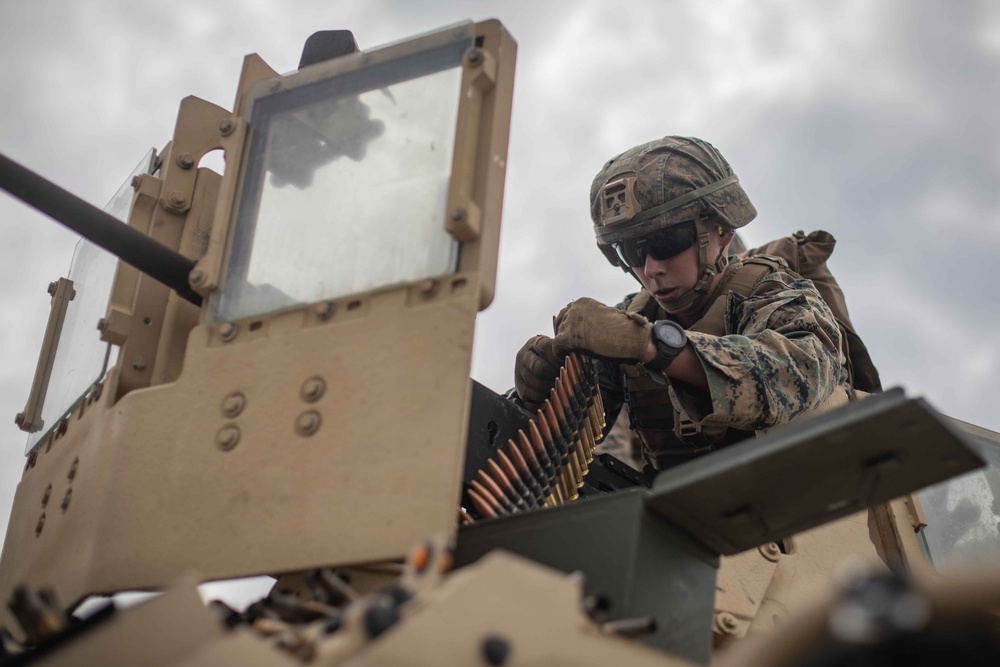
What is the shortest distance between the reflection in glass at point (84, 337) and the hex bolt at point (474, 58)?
1.53 m

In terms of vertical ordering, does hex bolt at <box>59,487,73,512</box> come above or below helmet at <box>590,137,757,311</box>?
below

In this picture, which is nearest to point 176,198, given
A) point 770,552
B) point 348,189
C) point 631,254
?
point 348,189

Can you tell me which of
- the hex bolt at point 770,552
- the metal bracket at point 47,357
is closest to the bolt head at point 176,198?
the metal bracket at point 47,357

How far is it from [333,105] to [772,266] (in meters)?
2.80

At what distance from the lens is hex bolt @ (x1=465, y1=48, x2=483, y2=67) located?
11.5 feet

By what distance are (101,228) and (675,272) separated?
2.92 meters

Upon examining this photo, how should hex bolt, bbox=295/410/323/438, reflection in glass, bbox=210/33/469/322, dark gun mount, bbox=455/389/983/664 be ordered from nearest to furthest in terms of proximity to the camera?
dark gun mount, bbox=455/389/983/664
hex bolt, bbox=295/410/323/438
reflection in glass, bbox=210/33/469/322

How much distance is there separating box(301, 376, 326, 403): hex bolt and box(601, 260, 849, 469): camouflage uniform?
1.87 meters

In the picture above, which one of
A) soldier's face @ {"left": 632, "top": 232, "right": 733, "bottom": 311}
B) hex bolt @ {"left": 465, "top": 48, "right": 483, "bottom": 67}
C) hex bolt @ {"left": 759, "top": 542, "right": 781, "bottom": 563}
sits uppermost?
soldier's face @ {"left": 632, "top": 232, "right": 733, "bottom": 311}

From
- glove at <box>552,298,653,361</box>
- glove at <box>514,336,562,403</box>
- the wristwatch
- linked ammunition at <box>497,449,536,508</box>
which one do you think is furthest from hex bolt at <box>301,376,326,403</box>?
glove at <box>514,336,562,403</box>

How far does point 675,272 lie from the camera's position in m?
5.76

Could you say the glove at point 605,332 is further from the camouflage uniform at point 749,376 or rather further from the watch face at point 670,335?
the camouflage uniform at point 749,376

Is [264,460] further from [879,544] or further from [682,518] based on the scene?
[879,544]

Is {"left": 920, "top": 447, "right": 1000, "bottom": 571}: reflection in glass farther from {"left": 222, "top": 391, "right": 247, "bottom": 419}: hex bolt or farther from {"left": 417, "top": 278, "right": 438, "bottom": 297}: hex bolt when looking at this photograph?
{"left": 222, "top": 391, "right": 247, "bottom": 419}: hex bolt
